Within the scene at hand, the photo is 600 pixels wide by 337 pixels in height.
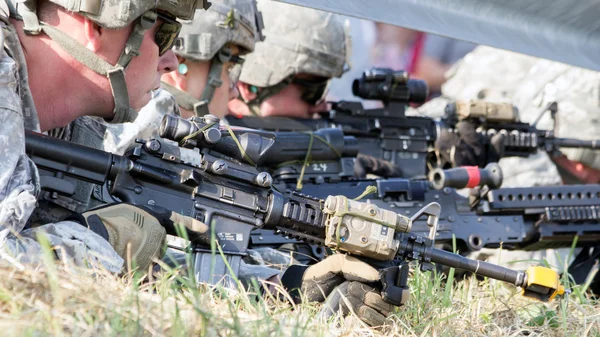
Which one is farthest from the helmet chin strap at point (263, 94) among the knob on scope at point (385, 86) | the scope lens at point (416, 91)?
the scope lens at point (416, 91)

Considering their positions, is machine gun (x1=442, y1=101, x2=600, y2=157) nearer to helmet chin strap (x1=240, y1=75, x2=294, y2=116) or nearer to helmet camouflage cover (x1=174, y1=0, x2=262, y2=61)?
helmet chin strap (x1=240, y1=75, x2=294, y2=116)

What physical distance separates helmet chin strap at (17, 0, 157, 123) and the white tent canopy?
0.83 metres

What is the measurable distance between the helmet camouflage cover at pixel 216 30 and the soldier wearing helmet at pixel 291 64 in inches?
51.2

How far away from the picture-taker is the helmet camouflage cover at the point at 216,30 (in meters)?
5.43

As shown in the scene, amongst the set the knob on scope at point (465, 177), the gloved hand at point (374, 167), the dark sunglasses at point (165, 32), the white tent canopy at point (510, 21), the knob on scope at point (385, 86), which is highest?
the white tent canopy at point (510, 21)

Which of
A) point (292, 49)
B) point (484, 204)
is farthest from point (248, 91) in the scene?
point (484, 204)

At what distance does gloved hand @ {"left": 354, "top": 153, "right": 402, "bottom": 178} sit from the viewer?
654cm

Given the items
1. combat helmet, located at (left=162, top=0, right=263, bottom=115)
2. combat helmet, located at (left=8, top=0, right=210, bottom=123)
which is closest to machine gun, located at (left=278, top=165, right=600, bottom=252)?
combat helmet, located at (left=162, top=0, right=263, bottom=115)

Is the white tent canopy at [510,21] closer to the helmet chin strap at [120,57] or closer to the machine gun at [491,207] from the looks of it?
the helmet chin strap at [120,57]

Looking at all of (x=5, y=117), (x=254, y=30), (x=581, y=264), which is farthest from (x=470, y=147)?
(x=5, y=117)

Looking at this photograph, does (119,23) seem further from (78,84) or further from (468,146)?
(468,146)

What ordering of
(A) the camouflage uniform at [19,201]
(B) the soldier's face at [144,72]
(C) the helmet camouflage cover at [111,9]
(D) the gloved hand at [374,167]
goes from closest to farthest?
(A) the camouflage uniform at [19,201] → (C) the helmet camouflage cover at [111,9] → (B) the soldier's face at [144,72] → (D) the gloved hand at [374,167]

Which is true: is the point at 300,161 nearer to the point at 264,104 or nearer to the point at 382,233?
the point at 264,104

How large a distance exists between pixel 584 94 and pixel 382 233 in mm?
6041
